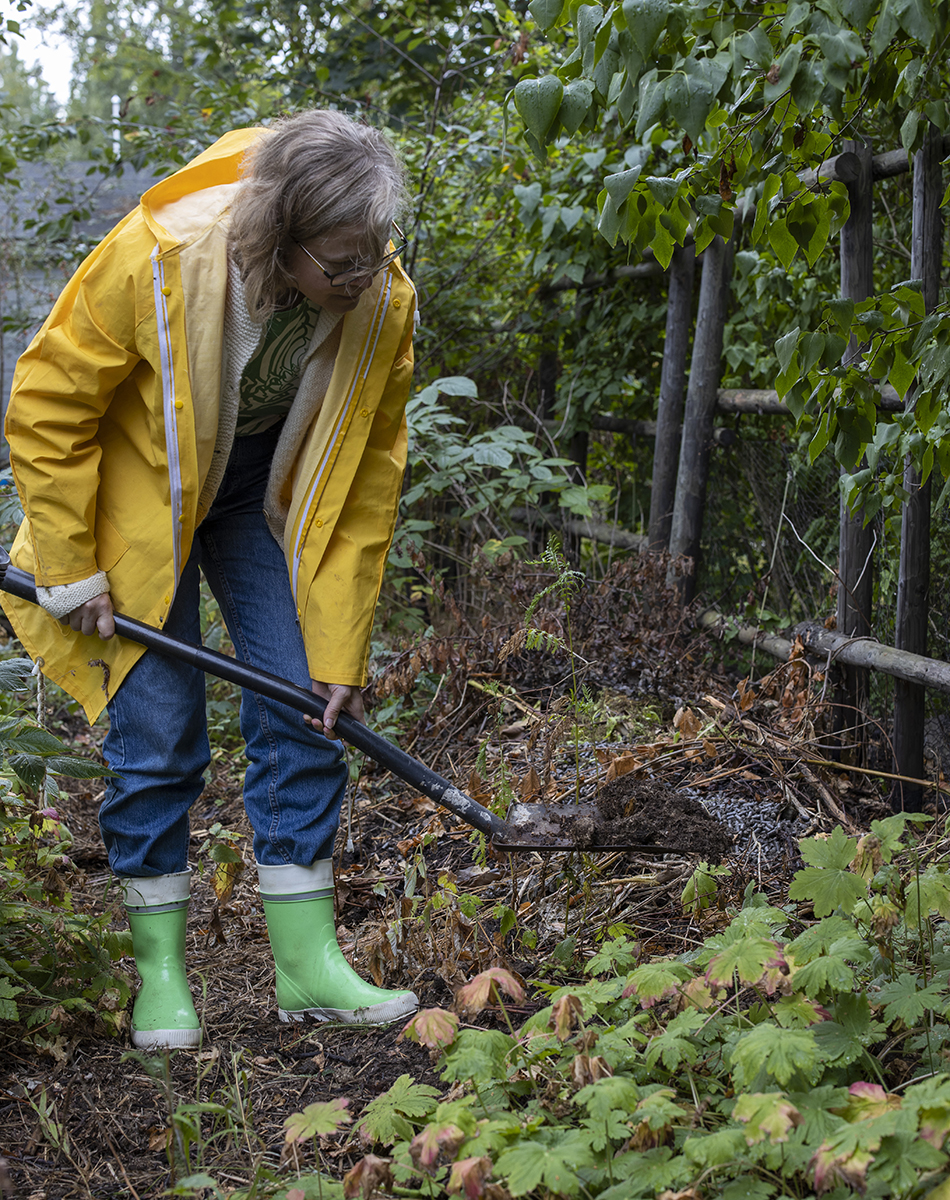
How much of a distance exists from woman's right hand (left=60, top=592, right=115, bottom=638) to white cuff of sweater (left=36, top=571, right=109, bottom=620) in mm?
10

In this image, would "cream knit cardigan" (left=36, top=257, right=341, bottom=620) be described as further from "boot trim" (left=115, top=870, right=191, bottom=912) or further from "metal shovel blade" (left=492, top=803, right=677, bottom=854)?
"metal shovel blade" (left=492, top=803, right=677, bottom=854)

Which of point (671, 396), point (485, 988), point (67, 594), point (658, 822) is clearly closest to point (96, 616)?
point (67, 594)

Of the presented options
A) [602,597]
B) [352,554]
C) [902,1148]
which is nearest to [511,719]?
[602,597]

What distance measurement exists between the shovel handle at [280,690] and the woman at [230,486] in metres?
0.03

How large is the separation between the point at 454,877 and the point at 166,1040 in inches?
30.6

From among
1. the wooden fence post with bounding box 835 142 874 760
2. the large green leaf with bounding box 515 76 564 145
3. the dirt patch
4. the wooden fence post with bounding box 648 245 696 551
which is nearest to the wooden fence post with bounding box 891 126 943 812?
the wooden fence post with bounding box 835 142 874 760

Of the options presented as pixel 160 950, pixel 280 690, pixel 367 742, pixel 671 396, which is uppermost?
pixel 671 396

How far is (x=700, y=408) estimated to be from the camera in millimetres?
3723

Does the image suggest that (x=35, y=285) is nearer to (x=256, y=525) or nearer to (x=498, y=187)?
(x=498, y=187)

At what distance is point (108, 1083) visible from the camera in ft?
6.04

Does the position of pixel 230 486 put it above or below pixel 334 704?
above

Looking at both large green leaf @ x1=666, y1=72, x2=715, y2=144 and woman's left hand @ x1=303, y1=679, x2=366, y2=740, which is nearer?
A: large green leaf @ x1=666, y1=72, x2=715, y2=144

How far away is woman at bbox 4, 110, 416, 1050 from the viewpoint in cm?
183

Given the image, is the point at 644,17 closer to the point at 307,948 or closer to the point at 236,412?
the point at 236,412
